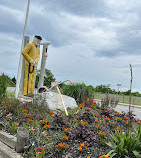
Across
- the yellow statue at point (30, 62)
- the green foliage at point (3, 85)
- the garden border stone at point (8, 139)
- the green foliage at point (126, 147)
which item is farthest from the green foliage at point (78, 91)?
the green foliage at point (126, 147)

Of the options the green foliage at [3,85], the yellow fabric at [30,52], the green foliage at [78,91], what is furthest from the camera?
the green foliage at [78,91]

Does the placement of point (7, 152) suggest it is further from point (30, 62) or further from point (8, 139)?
point (30, 62)

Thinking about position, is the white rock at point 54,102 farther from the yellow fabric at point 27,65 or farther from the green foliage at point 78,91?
the green foliage at point 78,91

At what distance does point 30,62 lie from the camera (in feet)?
24.4

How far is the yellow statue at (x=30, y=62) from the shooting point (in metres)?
7.45

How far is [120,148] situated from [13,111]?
3.49 metres

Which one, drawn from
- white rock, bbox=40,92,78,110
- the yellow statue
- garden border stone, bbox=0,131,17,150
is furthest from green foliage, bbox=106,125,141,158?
the yellow statue

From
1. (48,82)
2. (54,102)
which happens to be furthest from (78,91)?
(48,82)

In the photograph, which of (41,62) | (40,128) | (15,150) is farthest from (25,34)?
(15,150)

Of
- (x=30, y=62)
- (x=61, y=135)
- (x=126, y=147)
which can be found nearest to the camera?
(x=126, y=147)

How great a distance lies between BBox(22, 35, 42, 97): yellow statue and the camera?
7445 millimetres

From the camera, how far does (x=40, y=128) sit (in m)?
4.12

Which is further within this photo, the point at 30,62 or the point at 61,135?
the point at 30,62

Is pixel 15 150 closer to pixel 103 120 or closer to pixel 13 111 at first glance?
pixel 13 111
